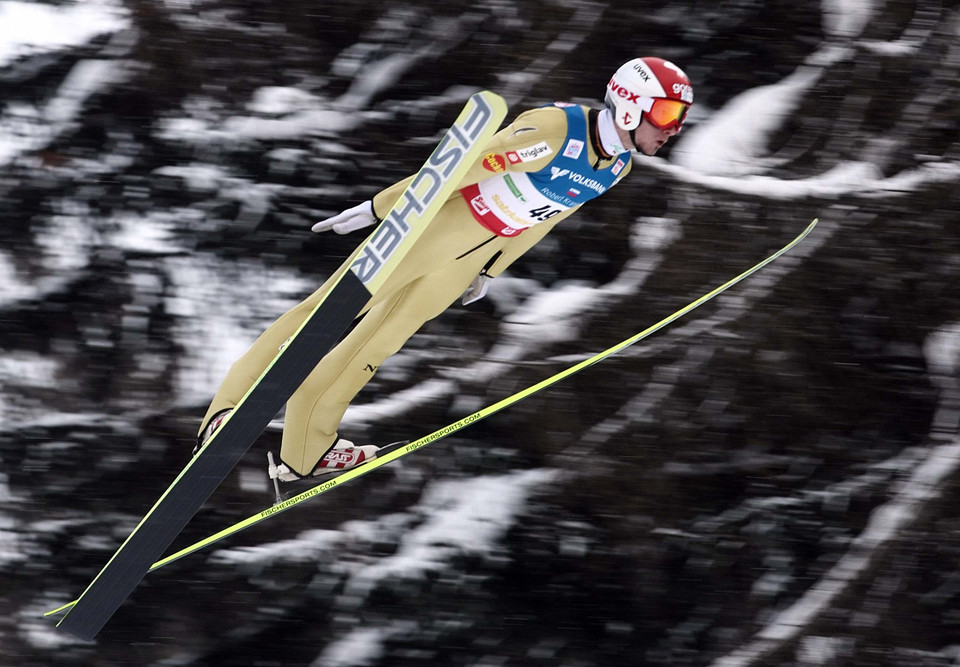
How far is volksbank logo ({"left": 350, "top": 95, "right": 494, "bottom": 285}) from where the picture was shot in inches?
118

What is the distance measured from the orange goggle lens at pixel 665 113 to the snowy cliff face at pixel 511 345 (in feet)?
4.02

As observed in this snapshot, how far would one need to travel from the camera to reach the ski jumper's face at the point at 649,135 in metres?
3.14

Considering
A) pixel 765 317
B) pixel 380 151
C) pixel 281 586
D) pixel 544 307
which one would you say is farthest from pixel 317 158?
pixel 765 317

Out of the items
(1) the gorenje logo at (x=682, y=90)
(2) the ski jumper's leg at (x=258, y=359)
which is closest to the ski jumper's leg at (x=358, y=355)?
(2) the ski jumper's leg at (x=258, y=359)

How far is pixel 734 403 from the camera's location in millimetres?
4387

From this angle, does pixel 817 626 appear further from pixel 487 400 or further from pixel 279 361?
pixel 279 361

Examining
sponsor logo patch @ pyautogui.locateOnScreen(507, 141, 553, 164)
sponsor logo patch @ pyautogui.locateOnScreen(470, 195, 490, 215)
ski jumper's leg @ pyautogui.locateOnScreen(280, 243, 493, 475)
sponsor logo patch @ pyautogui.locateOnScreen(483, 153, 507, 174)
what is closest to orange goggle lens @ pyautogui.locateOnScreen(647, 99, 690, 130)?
sponsor logo patch @ pyautogui.locateOnScreen(507, 141, 553, 164)

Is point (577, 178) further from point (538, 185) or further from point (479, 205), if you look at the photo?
point (479, 205)

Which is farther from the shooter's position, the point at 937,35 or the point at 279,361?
the point at 937,35

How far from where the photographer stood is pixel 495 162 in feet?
10.4

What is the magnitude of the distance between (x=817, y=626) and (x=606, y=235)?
2334mm

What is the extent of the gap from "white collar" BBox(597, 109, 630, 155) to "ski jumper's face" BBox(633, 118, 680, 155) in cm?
7

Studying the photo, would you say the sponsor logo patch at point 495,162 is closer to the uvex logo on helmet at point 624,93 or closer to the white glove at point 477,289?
the uvex logo on helmet at point 624,93

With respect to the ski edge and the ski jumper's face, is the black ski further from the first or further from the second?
the ski jumper's face
